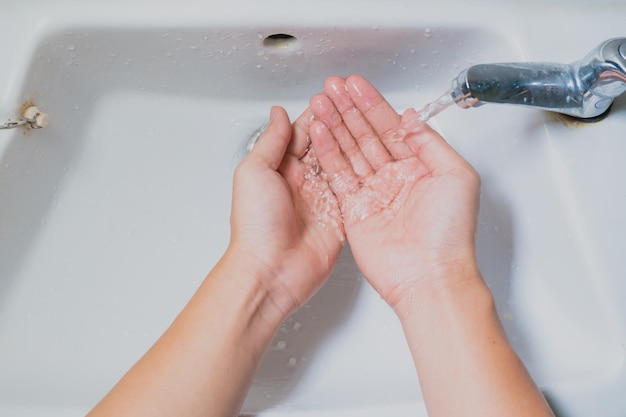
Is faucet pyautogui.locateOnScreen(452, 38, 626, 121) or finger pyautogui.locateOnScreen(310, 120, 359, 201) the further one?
finger pyautogui.locateOnScreen(310, 120, 359, 201)

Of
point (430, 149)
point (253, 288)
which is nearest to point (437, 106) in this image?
point (430, 149)

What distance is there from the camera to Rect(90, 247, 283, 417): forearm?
475mm

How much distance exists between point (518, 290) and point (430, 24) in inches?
12.3

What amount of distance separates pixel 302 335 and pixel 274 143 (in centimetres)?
22

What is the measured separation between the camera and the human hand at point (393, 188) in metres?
0.56

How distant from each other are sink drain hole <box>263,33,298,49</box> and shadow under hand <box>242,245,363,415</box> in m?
0.25

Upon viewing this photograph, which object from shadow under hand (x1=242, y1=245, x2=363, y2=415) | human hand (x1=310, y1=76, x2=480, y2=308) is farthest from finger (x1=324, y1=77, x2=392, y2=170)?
shadow under hand (x1=242, y1=245, x2=363, y2=415)

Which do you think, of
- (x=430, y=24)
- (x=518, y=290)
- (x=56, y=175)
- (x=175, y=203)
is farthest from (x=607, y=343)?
(x=56, y=175)

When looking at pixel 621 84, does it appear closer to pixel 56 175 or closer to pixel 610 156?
pixel 610 156

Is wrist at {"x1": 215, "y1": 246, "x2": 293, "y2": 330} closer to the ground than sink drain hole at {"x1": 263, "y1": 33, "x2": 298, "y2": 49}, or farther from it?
closer to the ground

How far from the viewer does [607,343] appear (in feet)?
1.78

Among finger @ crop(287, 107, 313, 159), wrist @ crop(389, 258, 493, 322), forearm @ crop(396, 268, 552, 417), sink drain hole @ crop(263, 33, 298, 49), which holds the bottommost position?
forearm @ crop(396, 268, 552, 417)

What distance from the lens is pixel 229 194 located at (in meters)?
0.71

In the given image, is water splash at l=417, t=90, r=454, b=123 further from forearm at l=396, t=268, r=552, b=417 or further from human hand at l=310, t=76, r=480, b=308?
forearm at l=396, t=268, r=552, b=417
